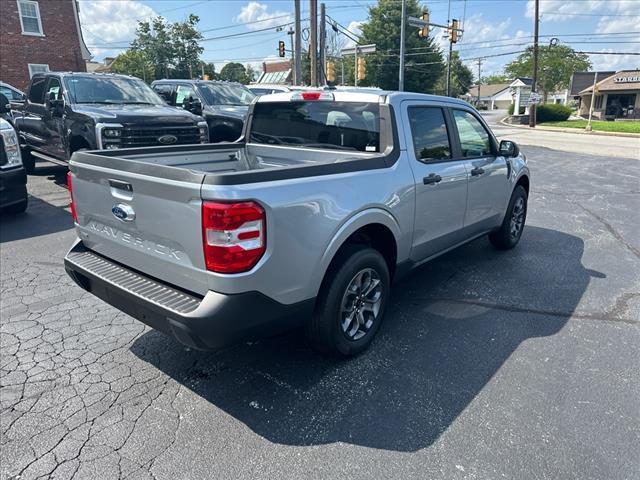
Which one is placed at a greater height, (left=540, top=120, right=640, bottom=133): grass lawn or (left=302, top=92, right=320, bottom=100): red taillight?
(left=302, top=92, right=320, bottom=100): red taillight

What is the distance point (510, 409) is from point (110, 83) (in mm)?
8938

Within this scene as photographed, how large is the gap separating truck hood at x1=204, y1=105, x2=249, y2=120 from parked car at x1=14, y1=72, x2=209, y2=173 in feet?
6.13

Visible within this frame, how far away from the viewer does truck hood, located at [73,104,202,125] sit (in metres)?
7.50

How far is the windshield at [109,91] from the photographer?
27.4 feet

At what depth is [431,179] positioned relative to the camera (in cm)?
375

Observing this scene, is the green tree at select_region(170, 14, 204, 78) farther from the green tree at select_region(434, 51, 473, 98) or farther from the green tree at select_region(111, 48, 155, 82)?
the green tree at select_region(434, 51, 473, 98)

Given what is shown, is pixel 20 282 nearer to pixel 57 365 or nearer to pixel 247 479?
pixel 57 365

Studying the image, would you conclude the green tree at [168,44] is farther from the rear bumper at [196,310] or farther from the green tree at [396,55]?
the rear bumper at [196,310]

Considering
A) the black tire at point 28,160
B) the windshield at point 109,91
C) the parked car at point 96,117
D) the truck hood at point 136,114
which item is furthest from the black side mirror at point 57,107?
the black tire at point 28,160

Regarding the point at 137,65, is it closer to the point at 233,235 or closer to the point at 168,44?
the point at 168,44

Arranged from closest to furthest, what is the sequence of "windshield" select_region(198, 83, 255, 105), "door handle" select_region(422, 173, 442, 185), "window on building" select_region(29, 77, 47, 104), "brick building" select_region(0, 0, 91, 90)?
"door handle" select_region(422, 173, 442, 185)
"window on building" select_region(29, 77, 47, 104)
"windshield" select_region(198, 83, 255, 105)
"brick building" select_region(0, 0, 91, 90)

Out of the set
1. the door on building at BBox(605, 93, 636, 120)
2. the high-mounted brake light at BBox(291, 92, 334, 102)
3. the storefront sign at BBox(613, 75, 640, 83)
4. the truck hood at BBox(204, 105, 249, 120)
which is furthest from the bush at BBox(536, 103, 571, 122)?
the high-mounted brake light at BBox(291, 92, 334, 102)

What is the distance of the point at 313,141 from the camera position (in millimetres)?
3971

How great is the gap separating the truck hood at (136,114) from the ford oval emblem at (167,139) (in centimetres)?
24
